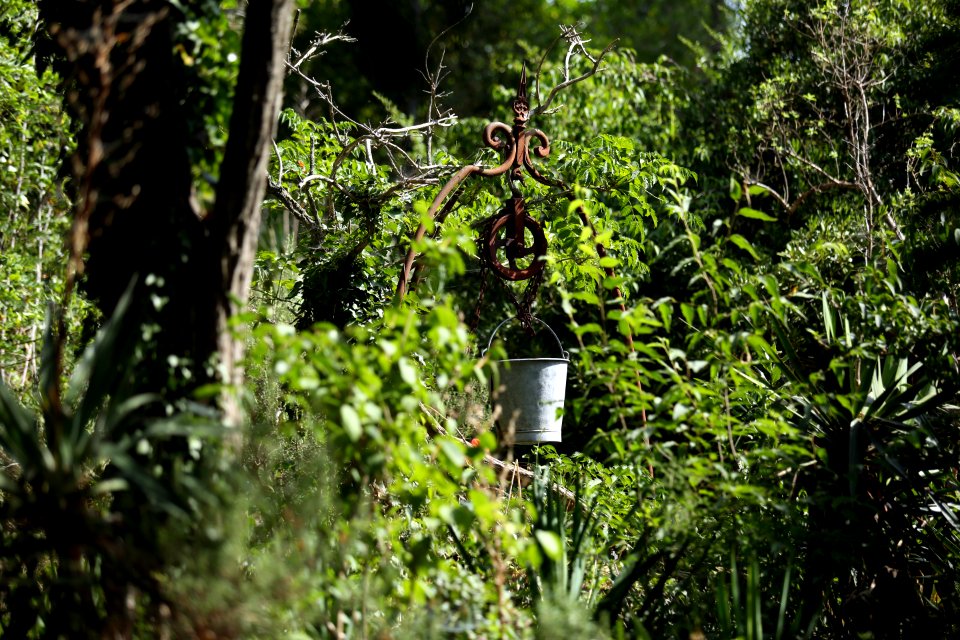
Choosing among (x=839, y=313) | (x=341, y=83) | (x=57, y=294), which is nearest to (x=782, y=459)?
(x=839, y=313)

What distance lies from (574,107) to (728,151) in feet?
4.53

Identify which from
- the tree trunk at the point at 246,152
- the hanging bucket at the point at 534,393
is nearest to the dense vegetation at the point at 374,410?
the tree trunk at the point at 246,152

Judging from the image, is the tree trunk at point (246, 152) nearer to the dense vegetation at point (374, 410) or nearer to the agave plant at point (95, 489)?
the dense vegetation at point (374, 410)

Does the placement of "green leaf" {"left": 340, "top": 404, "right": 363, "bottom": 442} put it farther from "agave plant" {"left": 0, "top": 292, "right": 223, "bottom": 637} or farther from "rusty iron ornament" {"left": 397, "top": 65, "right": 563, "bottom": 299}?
"rusty iron ornament" {"left": 397, "top": 65, "right": 563, "bottom": 299}

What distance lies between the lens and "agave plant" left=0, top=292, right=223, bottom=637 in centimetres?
157

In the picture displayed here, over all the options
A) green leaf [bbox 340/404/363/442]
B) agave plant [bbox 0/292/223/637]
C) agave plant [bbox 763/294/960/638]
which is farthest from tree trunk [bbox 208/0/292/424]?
agave plant [bbox 763/294/960/638]

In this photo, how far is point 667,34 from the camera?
51.1 ft

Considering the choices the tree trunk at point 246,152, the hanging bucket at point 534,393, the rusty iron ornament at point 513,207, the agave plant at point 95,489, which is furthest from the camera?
the rusty iron ornament at point 513,207

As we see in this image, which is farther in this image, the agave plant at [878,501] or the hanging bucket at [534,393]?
the hanging bucket at [534,393]

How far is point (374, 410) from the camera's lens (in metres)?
1.66

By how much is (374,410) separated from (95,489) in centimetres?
55

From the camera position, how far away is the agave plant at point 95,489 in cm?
157

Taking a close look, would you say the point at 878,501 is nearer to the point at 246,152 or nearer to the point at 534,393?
the point at 534,393

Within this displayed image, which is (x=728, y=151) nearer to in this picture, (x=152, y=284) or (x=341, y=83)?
(x=152, y=284)
